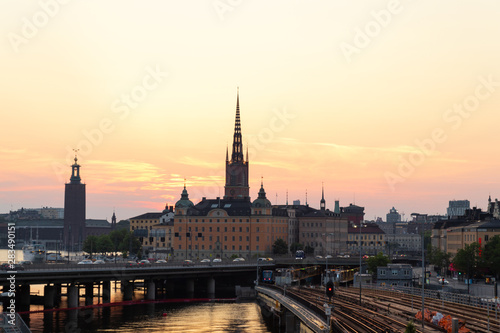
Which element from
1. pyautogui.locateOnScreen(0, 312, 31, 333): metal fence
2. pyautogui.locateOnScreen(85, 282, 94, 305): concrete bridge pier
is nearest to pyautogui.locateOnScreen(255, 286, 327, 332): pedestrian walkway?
pyautogui.locateOnScreen(0, 312, 31, 333): metal fence

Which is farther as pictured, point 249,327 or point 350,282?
point 350,282

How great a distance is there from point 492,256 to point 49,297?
271 ft

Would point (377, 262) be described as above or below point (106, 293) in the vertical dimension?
above

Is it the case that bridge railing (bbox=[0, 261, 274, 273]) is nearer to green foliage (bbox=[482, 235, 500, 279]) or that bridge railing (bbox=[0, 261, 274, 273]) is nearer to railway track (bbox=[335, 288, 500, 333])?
railway track (bbox=[335, 288, 500, 333])

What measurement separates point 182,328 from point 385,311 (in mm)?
30318

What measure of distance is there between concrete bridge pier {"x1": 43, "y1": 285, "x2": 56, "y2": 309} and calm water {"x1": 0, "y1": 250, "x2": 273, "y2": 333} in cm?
Answer: 157

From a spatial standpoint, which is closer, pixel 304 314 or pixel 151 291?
pixel 304 314

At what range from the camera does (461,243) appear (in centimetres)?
19488

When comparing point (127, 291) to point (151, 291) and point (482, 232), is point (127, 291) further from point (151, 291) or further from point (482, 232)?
point (482, 232)

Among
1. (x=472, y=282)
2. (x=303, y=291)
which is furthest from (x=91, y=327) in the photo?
(x=472, y=282)

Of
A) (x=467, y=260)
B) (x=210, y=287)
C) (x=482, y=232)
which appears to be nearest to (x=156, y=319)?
(x=210, y=287)

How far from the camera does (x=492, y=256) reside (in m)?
152

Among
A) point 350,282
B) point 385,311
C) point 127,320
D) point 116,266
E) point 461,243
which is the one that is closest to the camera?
point 385,311

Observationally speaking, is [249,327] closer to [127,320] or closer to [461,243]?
[127,320]
